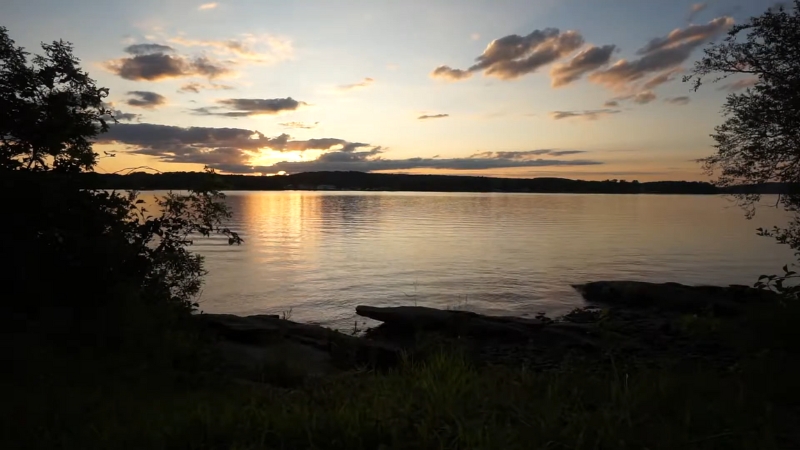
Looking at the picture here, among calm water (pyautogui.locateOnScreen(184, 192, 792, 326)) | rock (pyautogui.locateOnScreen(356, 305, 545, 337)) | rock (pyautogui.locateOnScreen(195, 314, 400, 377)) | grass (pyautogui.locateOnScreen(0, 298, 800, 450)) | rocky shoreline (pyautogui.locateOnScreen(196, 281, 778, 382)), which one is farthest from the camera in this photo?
calm water (pyautogui.locateOnScreen(184, 192, 792, 326))

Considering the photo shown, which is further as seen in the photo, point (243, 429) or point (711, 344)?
point (711, 344)

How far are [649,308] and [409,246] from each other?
26.3m

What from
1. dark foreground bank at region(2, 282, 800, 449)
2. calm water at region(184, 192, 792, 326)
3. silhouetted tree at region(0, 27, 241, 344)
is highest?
silhouetted tree at region(0, 27, 241, 344)

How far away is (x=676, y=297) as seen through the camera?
23.2m

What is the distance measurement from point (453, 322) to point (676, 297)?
10.9 m

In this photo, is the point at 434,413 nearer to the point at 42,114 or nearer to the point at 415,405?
the point at 415,405

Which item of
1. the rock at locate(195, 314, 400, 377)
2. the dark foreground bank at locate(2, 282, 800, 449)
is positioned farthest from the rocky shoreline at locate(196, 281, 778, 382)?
the dark foreground bank at locate(2, 282, 800, 449)

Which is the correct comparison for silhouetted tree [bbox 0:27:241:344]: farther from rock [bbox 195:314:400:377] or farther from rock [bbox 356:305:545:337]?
rock [bbox 356:305:545:337]

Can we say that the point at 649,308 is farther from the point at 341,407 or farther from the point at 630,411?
the point at 341,407

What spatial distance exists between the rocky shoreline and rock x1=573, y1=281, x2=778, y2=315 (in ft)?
0.27

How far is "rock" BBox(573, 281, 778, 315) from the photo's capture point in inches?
862

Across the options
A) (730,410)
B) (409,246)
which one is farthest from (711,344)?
(409,246)

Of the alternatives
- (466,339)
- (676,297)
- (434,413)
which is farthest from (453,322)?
(434,413)

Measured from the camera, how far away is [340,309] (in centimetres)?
2439
